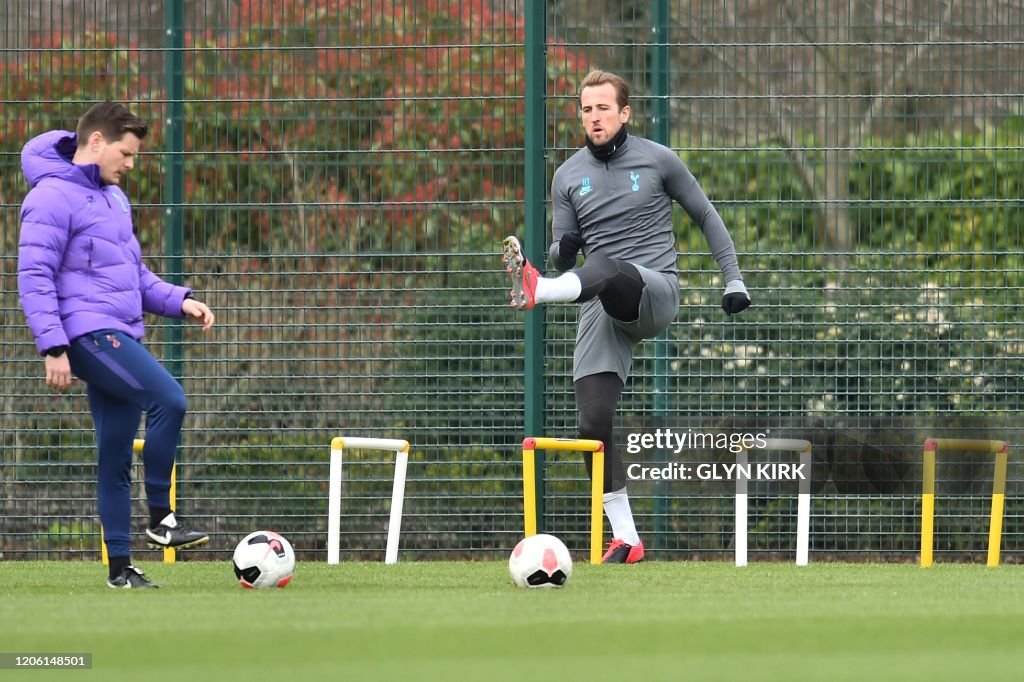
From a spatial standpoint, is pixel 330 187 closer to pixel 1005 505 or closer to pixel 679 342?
pixel 679 342

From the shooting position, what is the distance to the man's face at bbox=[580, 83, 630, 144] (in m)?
7.77

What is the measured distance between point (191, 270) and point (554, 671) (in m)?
5.43

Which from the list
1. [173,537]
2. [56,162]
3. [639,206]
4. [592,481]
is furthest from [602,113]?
[173,537]

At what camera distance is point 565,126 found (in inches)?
363

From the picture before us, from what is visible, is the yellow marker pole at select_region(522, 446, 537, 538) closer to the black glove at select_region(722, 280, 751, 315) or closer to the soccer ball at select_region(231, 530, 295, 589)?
the black glove at select_region(722, 280, 751, 315)

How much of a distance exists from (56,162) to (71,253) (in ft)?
1.20

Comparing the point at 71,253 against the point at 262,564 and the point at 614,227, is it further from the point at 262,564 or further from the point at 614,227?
the point at 614,227

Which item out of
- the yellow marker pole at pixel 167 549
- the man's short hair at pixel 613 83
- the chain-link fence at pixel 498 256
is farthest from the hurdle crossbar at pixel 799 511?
the yellow marker pole at pixel 167 549

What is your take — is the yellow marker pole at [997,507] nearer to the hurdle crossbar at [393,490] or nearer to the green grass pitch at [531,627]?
the green grass pitch at [531,627]

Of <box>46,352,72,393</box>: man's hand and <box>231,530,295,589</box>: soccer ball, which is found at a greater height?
<box>46,352,72,393</box>: man's hand

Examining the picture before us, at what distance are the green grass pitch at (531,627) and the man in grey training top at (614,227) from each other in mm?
834

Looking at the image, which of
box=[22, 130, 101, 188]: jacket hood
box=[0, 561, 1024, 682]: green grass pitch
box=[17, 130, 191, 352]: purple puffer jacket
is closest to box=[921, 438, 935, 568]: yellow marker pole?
box=[0, 561, 1024, 682]: green grass pitch

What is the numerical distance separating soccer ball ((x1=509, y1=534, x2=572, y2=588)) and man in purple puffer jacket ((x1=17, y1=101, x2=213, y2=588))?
1225mm

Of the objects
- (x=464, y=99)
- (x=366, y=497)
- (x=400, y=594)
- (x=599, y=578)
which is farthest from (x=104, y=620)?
(x=464, y=99)
